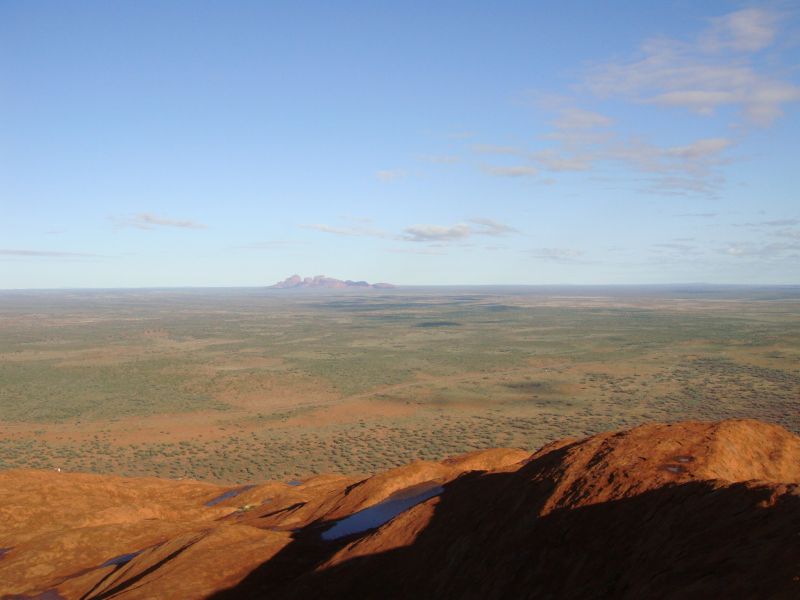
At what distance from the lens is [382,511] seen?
2050 cm

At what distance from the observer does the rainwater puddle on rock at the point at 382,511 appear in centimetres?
1906

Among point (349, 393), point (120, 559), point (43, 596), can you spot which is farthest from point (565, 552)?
point (349, 393)

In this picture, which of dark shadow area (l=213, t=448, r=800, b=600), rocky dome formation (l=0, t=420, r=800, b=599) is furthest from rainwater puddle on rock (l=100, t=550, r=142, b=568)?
dark shadow area (l=213, t=448, r=800, b=600)

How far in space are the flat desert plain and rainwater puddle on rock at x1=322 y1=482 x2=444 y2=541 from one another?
2050cm

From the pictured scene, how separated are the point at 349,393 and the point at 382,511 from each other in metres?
53.0

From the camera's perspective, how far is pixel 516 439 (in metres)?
48.9

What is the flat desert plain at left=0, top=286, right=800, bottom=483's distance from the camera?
157ft

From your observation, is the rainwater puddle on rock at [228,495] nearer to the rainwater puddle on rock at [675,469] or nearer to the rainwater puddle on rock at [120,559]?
the rainwater puddle on rock at [120,559]

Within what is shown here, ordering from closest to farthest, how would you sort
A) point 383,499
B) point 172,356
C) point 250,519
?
point 383,499 < point 250,519 < point 172,356

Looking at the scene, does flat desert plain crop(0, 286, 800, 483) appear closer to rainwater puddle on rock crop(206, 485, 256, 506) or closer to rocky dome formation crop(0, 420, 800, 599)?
rainwater puddle on rock crop(206, 485, 256, 506)

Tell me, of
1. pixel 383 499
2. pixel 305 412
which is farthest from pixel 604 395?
pixel 383 499

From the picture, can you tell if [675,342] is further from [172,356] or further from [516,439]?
[172,356]

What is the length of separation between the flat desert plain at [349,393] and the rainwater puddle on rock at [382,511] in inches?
807

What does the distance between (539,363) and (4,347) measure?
4428 inches
